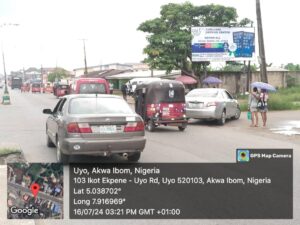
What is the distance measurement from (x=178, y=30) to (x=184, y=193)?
37.0 m

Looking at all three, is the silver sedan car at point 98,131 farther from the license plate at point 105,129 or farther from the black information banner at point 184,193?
the black information banner at point 184,193

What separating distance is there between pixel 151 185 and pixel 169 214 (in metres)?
0.86

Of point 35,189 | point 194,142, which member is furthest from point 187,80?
point 35,189

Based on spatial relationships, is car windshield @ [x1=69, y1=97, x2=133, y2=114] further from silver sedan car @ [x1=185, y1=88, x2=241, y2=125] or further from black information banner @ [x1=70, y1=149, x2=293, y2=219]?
silver sedan car @ [x1=185, y1=88, x2=241, y2=125]

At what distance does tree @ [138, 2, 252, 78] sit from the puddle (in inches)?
865

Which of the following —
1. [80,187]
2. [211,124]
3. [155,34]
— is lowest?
[211,124]

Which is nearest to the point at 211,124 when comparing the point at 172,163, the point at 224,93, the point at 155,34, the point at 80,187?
the point at 224,93

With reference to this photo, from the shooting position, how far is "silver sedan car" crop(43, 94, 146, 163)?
9477 mm

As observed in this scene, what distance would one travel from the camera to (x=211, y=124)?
2084cm

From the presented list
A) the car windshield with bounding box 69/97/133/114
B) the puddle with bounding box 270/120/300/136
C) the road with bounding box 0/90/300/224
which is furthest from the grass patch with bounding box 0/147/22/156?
the puddle with bounding box 270/120/300/136

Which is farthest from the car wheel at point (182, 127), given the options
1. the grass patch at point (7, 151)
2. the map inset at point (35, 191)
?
the map inset at point (35, 191)

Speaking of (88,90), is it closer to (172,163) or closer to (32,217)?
(172,163)

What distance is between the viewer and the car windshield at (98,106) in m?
10.1

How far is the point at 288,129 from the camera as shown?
60.2 feet
